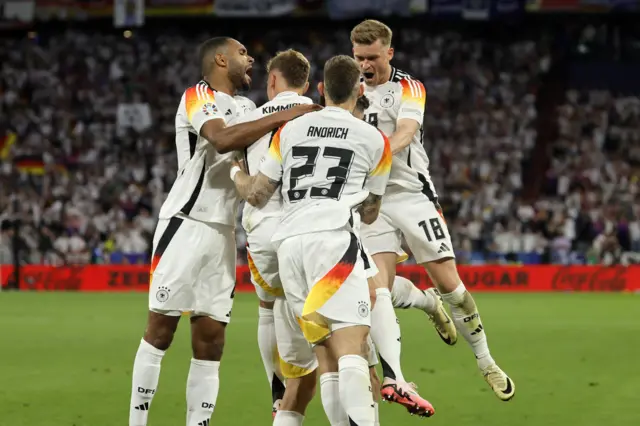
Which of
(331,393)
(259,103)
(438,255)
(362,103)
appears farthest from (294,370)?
(259,103)

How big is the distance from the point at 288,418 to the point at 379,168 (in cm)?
151

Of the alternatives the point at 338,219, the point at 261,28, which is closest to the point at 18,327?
the point at 338,219

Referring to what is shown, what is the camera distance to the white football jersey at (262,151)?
6242 millimetres

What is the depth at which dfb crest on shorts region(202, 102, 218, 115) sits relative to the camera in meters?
6.33

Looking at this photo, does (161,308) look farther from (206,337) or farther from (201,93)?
(201,93)

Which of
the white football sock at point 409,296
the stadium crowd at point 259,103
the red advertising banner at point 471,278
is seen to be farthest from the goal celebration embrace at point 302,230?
the stadium crowd at point 259,103

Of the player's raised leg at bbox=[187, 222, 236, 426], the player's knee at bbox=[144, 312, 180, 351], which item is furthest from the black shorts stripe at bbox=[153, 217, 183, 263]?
the player's knee at bbox=[144, 312, 180, 351]

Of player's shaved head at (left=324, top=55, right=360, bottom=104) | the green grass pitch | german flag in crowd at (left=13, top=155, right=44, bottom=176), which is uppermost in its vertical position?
player's shaved head at (left=324, top=55, right=360, bottom=104)

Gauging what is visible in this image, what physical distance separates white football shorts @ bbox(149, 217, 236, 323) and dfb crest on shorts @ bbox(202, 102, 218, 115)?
0.69 metres

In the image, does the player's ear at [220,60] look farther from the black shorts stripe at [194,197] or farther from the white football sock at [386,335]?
the white football sock at [386,335]

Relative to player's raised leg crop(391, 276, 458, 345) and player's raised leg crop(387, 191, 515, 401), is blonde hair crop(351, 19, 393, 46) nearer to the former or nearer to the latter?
player's raised leg crop(387, 191, 515, 401)

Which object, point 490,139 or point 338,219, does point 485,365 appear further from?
point 490,139

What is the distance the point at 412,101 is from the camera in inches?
302

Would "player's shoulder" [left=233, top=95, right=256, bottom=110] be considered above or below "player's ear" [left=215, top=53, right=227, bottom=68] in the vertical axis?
below
